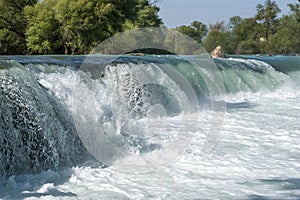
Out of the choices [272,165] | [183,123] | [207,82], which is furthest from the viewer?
[207,82]

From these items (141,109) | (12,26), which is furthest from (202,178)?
(12,26)

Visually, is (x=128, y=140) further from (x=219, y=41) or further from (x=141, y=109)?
(x=219, y=41)

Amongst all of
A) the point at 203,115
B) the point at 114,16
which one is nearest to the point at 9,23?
the point at 114,16

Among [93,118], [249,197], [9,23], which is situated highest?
[9,23]

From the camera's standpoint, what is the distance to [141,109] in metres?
8.15

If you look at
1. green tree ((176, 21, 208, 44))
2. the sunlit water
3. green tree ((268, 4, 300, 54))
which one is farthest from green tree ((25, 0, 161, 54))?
green tree ((176, 21, 208, 44))

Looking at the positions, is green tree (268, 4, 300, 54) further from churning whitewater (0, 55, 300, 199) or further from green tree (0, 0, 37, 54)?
churning whitewater (0, 55, 300, 199)

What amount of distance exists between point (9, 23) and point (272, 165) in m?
21.4

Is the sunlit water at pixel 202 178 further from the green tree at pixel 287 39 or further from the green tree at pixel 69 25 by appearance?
the green tree at pixel 287 39

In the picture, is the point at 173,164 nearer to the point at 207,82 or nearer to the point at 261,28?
the point at 207,82

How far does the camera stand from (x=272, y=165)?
479cm

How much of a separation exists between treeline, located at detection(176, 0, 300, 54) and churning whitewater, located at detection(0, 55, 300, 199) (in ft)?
136

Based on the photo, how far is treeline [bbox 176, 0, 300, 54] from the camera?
157 feet

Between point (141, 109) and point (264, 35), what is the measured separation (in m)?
47.4
